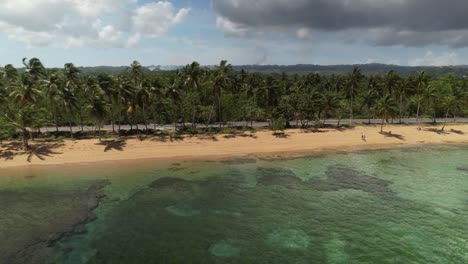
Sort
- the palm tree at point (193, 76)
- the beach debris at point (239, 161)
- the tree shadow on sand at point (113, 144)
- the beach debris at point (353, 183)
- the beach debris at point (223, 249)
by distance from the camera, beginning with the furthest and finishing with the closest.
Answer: the palm tree at point (193, 76) → the tree shadow on sand at point (113, 144) → the beach debris at point (239, 161) → the beach debris at point (353, 183) → the beach debris at point (223, 249)

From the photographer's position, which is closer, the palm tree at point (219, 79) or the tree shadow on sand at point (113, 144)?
the tree shadow on sand at point (113, 144)

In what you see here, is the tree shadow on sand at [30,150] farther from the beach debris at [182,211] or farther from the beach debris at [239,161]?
the beach debris at [182,211]

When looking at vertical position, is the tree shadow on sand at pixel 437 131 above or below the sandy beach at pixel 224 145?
above

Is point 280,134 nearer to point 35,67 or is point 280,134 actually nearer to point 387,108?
point 387,108

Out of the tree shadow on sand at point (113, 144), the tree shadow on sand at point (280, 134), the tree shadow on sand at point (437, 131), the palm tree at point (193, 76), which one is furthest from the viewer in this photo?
the tree shadow on sand at point (437, 131)

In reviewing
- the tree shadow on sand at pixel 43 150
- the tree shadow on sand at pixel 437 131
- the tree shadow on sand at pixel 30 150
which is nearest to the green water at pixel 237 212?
the tree shadow on sand at pixel 43 150

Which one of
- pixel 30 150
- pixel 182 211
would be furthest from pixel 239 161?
pixel 30 150

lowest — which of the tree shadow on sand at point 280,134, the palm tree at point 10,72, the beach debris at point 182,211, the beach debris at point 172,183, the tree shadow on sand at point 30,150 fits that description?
the beach debris at point 182,211
